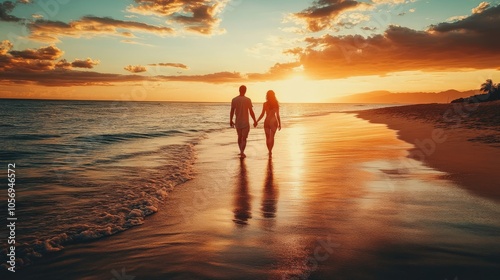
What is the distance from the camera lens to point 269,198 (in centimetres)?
631

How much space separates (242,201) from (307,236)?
2211 millimetres

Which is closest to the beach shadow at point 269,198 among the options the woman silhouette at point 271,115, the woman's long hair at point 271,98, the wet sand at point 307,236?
the wet sand at point 307,236

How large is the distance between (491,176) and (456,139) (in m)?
7.64

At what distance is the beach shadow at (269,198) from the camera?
5.35 metres

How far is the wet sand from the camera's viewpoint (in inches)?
129

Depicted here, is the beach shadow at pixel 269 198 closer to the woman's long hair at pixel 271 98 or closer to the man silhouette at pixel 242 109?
the man silhouette at pixel 242 109

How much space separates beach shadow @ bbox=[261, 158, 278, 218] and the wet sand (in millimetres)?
23

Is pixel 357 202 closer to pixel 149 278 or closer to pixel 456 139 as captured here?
pixel 149 278

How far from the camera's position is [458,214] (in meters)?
4.86

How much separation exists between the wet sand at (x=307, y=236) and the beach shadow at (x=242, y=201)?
24mm

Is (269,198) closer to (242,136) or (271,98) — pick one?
(242,136)

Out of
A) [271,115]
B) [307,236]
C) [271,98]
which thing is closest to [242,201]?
[307,236]

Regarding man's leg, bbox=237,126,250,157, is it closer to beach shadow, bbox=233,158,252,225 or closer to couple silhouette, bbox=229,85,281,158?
couple silhouette, bbox=229,85,281,158

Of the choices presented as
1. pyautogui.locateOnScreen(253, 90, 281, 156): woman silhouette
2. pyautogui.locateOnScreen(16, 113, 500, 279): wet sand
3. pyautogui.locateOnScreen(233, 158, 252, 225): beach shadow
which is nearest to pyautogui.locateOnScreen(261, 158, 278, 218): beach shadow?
pyautogui.locateOnScreen(16, 113, 500, 279): wet sand
